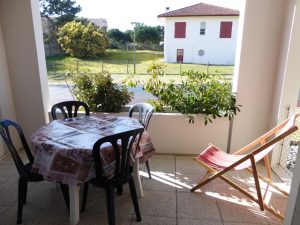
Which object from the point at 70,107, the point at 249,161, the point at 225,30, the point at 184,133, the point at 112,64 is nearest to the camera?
the point at 249,161

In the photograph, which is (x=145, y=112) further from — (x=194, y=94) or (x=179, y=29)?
(x=179, y=29)

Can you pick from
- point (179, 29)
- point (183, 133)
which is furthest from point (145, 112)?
point (179, 29)

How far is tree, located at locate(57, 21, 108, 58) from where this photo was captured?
13.9ft

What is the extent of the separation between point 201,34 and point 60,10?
8276mm

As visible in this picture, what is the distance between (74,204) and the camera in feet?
6.39

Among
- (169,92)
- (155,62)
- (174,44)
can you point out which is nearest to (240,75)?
(169,92)

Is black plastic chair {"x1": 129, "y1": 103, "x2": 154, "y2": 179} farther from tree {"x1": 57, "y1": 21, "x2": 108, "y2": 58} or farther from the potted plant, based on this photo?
tree {"x1": 57, "y1": 21, "x2": 108, "y2": 58}

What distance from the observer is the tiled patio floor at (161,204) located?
6.85 ft

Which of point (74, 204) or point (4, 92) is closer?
point (74, 204)

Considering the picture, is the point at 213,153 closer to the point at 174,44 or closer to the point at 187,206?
the point at 187,206

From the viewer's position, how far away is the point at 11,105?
3471 millimetres

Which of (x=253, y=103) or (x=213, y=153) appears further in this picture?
(x=253, y=103)

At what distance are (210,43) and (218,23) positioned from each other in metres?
1.20

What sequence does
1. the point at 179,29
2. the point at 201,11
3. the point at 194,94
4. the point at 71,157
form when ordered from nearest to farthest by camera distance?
the point at 71,157
the point at 194,94
the point at 179,29
the point at 201,11
